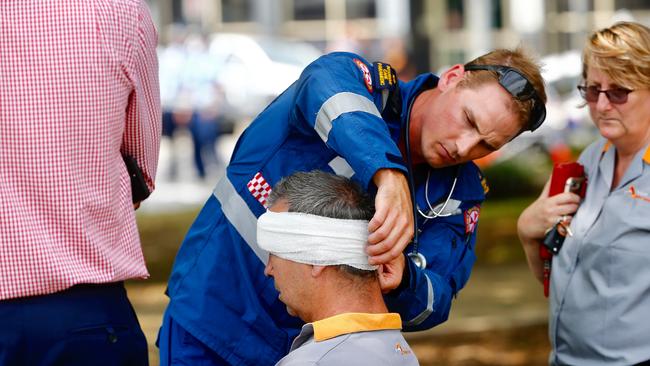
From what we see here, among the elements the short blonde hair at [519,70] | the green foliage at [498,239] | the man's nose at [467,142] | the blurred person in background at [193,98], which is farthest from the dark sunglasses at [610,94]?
the blurred person in background at [193,98]

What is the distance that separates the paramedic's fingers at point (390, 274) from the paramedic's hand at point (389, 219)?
166 mm

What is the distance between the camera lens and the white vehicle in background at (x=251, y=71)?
18.5m

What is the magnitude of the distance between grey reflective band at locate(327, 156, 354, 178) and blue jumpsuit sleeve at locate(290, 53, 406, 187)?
0.31ft

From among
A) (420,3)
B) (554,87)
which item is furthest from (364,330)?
(554,87)

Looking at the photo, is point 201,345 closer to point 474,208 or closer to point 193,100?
point 474,208

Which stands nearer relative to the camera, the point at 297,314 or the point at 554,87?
the point at 297,314

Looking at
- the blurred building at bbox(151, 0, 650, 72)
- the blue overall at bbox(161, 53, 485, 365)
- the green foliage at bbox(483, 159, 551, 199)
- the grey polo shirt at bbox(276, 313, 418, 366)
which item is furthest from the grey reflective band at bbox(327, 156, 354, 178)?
the blurred building at bbox(151, 0, 650, 72)

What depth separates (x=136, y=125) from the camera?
115 inches

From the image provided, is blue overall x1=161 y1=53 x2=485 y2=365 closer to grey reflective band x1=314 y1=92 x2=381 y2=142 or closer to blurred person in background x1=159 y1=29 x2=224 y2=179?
grey reflective band x1=314 y1=92 x2=381 y2=142

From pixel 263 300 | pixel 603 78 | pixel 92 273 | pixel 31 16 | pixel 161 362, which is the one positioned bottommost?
pixel 161 362

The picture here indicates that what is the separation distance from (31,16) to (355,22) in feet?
81.8

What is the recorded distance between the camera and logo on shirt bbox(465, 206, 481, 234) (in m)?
3.33

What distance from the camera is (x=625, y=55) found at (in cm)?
356

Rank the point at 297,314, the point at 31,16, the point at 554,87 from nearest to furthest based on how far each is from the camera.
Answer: the point at 31,16, the point at 297,314, the point at 554,87
